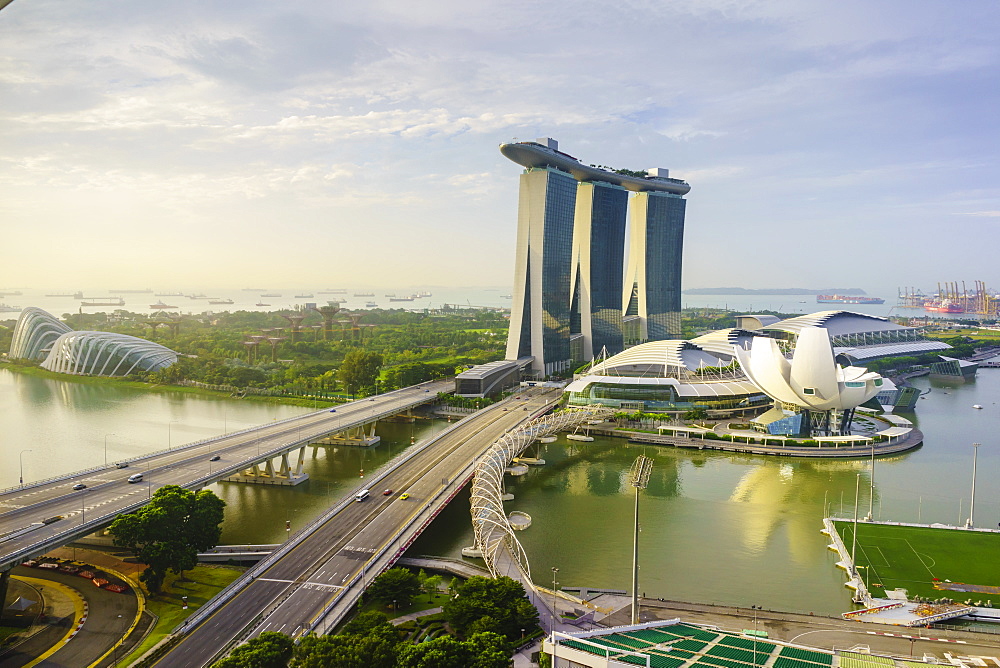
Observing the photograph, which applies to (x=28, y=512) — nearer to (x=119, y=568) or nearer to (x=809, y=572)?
(x=119, y=568)

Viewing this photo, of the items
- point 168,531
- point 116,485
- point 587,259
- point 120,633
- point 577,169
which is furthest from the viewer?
point 587,259

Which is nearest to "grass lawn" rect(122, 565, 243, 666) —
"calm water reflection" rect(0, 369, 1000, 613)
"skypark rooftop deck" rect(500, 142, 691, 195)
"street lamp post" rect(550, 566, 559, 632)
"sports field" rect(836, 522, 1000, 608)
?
"calm water reflection" rect(0, 369, 1000, 613)

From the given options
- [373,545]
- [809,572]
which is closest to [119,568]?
[373,545]

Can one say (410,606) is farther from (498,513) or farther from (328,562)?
(498,513)

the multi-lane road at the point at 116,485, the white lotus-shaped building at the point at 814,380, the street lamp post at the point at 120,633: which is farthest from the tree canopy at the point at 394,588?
the white lotus-shaped building at the point at 814,380

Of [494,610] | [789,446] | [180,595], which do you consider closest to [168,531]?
[180,595]

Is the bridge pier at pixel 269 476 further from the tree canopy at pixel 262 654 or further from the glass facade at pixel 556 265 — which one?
the glass facade at pixel 556 265
